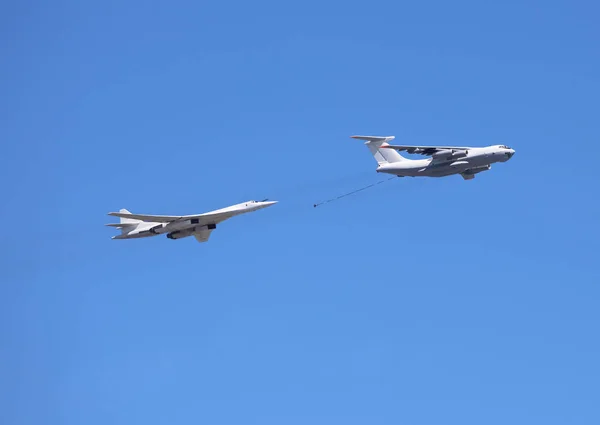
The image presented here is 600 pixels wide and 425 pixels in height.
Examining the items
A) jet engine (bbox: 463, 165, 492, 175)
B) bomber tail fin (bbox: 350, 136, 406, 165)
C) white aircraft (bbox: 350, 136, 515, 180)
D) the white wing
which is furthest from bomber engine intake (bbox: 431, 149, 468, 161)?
the white wing

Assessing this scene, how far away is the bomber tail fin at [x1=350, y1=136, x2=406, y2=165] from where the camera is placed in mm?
67000

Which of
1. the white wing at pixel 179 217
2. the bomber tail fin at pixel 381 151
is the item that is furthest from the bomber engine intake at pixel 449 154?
the white wing at pixel 179 217

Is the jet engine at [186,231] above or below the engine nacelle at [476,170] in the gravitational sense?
below

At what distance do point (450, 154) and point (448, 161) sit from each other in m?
0.54

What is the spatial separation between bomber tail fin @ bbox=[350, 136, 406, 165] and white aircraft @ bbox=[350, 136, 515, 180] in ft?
6.01

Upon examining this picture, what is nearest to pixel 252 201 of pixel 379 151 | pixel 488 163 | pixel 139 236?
pixel 139 236

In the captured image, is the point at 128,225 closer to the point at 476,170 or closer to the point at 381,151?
the point at 381,151

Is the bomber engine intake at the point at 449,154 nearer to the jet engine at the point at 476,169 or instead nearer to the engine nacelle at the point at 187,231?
the jet engine at the point at 476,169

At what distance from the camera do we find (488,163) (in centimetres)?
6334

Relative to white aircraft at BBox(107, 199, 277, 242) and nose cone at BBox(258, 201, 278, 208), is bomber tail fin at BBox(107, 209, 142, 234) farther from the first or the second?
nose cone at BBox(258, 201, 278, 208)

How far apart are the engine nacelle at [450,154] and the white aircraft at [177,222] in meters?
12.3

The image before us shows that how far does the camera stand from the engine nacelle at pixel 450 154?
206ft

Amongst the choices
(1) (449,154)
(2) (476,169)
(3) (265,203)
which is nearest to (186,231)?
(3) (265,203)

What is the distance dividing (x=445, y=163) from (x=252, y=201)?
45.4 feet
